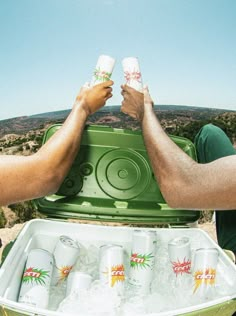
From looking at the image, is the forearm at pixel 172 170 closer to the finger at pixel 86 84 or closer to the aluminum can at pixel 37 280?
the finger at pixel 86 84

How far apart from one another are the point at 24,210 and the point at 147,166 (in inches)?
480

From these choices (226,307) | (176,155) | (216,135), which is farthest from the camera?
(216,135)

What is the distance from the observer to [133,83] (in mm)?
2412

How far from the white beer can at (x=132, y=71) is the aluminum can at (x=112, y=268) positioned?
104 centimetres

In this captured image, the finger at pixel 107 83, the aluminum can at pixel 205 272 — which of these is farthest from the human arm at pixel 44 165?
the aluminum can at pixel 205 272

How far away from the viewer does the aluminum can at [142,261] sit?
1771mm

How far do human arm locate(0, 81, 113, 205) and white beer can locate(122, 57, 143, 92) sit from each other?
245 millimetres

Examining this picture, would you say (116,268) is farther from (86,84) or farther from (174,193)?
(86,84)

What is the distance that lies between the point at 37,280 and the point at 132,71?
128cm

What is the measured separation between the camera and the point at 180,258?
182 cm

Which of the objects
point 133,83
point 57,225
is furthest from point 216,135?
point 57,225

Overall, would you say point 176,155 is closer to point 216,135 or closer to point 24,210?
point 216,135

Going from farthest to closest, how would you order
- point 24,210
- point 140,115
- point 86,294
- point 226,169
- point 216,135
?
point 24,210 < point 140,115 < point 216,135 < point 226,169 < point 86,294

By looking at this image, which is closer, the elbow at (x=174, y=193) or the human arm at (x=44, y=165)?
the human arm at (x=44, y=165)
